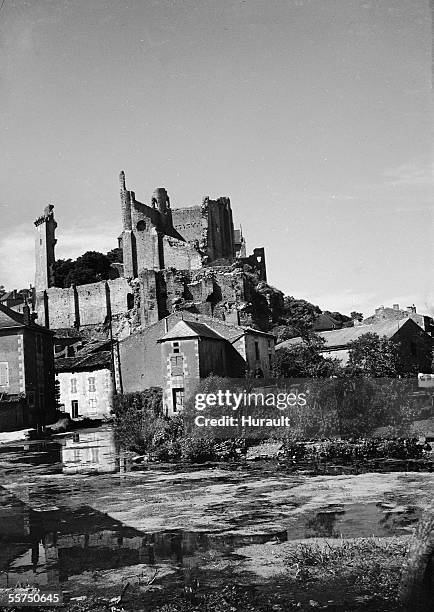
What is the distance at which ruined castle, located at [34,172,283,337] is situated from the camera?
61.9 m

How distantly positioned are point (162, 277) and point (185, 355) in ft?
109

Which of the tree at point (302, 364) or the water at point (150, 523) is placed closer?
the water at point (150, 523)

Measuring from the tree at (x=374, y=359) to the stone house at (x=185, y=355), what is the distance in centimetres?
523

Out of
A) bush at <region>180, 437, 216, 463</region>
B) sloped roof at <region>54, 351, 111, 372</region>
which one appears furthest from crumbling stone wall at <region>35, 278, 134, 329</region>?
bush at <region>180, 437, 216, 463</region>

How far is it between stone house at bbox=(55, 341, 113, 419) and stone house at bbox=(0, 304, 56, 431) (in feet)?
12.2

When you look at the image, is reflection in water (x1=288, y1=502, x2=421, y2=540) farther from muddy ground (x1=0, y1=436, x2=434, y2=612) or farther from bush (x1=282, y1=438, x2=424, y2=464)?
bush (x1=282, y1=438, x2=424, y2=464)

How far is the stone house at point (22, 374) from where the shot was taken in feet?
115

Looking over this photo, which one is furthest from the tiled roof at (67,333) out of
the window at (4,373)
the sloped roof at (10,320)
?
the window at (4,373)

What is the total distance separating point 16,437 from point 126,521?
65.7 feet

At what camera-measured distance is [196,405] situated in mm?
26344

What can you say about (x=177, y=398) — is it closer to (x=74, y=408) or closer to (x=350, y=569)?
(x=74, y=408)

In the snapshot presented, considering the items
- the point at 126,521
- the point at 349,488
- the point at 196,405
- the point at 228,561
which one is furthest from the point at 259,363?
the point at 228,561

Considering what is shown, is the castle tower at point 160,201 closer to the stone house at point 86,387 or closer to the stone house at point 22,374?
the stone house at point 86,387

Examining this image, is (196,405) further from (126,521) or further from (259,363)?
(126,521)
